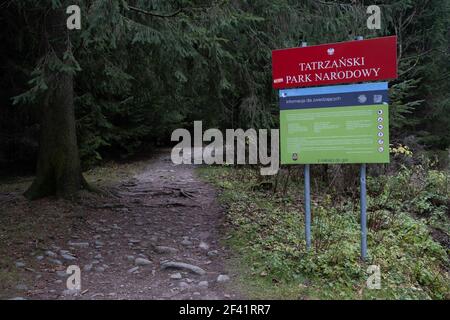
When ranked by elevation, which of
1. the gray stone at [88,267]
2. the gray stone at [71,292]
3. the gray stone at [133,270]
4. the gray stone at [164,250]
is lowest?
the gray stone at [71,292]

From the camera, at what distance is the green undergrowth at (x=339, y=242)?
5160mm

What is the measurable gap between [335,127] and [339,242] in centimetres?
191

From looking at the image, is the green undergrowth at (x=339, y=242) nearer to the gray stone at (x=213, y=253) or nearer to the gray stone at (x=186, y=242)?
the gray stone at (x=213, y=253)

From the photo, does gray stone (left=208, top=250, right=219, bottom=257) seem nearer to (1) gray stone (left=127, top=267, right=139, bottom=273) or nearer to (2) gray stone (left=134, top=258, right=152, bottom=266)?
(2) gray stone (left=134, top=258, right=152, bottom=266)

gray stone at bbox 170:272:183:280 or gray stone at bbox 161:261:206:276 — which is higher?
gray stone at bbox 161:261:206:276

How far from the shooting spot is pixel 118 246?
6.71 metres

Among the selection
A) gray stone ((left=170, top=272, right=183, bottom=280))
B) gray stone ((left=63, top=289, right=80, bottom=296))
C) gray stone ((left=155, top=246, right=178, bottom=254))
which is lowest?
gray stone ((left=63, top=289, right=80, bottom=296))

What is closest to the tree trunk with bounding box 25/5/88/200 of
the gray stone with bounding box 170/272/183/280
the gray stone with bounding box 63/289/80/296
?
the gray stone with bounding box 63/289/80/296

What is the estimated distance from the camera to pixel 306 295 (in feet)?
15.9

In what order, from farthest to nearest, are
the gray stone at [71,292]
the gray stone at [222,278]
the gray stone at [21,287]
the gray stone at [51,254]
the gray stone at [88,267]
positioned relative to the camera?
the gray stone at [51,254]
the gray stone at [88,267]
the gray stone at [222,278]
the gray stone at [21,287]
the gray stone at [71,292]

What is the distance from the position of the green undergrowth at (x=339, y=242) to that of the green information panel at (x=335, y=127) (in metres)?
1.40

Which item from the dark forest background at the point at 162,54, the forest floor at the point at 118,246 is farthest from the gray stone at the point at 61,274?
the dark forest background at the point at 162,54

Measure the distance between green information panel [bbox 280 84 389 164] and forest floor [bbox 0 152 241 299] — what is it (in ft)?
6.65

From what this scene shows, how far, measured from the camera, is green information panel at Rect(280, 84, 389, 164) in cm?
539
